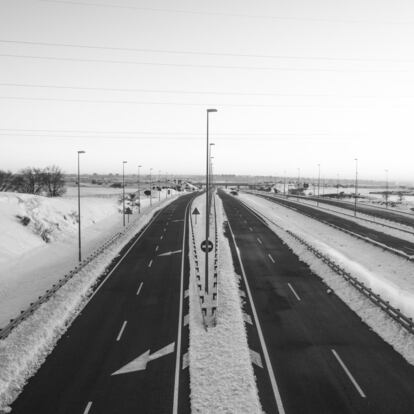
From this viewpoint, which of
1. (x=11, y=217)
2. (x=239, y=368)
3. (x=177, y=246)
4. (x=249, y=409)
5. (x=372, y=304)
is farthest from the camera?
(x=11, y=217)

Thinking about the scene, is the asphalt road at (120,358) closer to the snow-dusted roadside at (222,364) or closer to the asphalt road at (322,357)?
the snow-dusted roadside at (222,364)

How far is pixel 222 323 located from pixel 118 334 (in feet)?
16.8

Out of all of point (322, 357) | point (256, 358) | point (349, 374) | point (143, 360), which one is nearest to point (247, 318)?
point (256, 358)

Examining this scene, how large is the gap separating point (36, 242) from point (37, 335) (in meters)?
26.1

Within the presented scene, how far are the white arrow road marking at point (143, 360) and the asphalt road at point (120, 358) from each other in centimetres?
4

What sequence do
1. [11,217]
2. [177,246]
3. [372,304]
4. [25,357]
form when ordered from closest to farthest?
[25,357] < [372,304] < [177,246] < [11,217]

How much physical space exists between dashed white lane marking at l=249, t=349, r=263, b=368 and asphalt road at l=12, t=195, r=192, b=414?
9.45ft

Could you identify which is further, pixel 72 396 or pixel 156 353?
pixel 156 353

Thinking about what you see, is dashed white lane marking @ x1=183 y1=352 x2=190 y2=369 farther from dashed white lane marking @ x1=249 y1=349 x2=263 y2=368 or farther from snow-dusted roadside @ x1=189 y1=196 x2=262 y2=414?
dashed white lane marking @ x1=249 y1=349 x2=263 y2=368

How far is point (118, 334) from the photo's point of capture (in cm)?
1661

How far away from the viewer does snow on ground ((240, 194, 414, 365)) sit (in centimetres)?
1678

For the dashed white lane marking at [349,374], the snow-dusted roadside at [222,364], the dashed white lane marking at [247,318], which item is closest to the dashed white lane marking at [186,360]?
the snow-dusted roadside at [222,364]

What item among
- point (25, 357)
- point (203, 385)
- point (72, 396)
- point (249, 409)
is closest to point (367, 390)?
point (249, 409)

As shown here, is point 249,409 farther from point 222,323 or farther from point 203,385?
point 222,323
